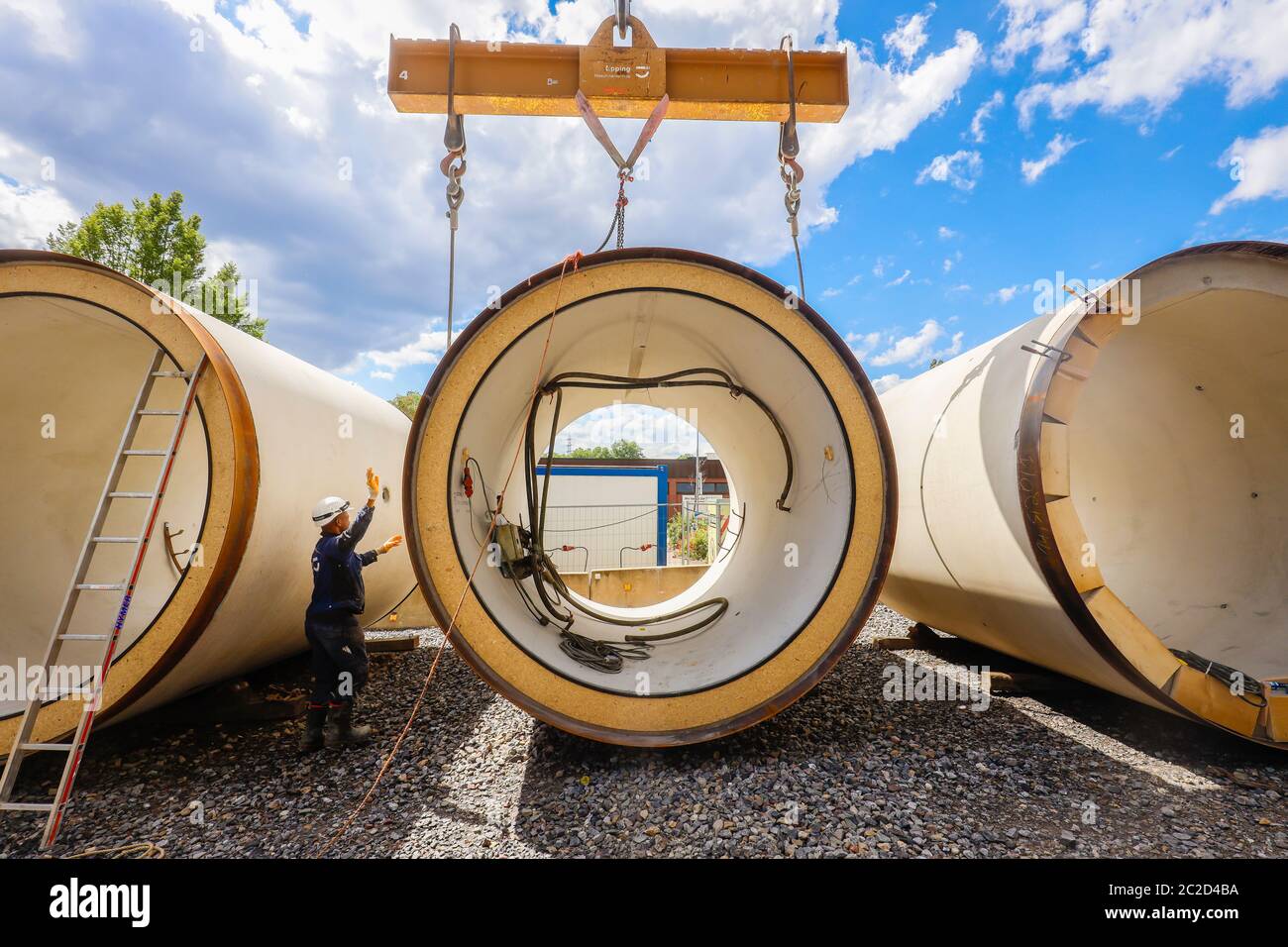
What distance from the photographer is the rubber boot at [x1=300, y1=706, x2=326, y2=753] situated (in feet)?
11.2

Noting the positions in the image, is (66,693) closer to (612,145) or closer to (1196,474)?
(612,145)

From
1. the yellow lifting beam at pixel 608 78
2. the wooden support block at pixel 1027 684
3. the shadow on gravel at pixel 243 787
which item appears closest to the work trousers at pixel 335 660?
the shadow on gravel at pixel 243 787

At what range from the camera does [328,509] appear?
3623 millimetres

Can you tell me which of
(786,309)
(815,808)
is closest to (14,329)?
(786,309)

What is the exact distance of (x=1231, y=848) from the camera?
2.42 metres

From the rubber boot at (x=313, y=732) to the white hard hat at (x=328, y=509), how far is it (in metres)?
1.13

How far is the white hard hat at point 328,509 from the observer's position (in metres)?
3.59

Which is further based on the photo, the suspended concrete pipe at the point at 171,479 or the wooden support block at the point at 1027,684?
the wooden support block at the point at 1027,684

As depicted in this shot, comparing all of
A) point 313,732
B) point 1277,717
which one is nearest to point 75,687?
point 313,732

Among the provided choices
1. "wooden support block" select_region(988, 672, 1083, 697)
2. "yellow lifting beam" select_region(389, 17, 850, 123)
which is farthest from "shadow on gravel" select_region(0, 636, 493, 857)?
"yellow lifting beam" select_region(389, 17, 850, 123)

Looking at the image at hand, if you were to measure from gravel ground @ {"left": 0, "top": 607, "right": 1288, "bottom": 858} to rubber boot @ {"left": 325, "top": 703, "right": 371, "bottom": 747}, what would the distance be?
0.11 meters

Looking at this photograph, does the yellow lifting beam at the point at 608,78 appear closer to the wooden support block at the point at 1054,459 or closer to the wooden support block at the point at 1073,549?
the wooden support block at the point at 1054,459

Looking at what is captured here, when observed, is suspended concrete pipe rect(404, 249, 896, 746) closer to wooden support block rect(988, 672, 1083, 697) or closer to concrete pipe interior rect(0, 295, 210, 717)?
wooden support block rect(988, 672, 1083, 697)

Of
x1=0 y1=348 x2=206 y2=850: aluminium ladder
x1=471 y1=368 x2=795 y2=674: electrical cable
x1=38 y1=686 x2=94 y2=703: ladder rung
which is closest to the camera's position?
x1=0 y1=348 x2=206 y2=850: aluminium ladder
